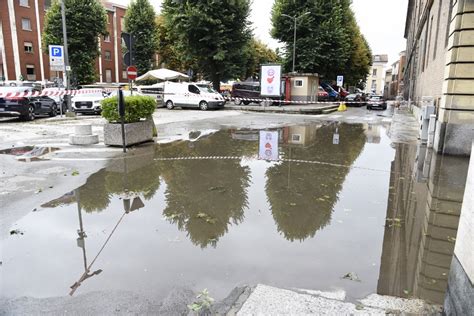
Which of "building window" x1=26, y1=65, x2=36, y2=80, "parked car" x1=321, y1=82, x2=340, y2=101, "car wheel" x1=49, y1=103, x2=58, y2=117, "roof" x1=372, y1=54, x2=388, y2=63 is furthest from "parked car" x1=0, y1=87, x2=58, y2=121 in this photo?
"roof" x1=372, y1=54, x2=388, y2=63

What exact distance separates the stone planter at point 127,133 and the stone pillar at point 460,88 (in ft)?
27.0

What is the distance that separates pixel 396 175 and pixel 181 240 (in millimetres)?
5111

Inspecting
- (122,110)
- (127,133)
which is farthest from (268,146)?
(122,110)

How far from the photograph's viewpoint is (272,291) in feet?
11.0

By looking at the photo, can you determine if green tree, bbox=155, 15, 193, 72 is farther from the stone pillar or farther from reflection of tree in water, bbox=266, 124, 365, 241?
the stone pillar

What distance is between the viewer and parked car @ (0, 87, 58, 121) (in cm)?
1638

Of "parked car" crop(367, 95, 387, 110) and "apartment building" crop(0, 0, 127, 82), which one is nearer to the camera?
"parked car" crop(367, 95, 387, 110)

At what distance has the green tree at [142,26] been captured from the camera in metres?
44.5

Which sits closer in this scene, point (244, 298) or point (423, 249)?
point (244, 298)

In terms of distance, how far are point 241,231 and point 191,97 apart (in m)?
23.3

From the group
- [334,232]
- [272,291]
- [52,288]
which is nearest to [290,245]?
[334,232]

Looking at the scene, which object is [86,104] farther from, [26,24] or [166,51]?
[26,24]

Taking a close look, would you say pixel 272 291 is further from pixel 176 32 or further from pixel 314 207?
pixel 176 32

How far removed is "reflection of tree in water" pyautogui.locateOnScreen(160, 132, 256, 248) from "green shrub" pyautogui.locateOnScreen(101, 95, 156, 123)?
1.23 meters
